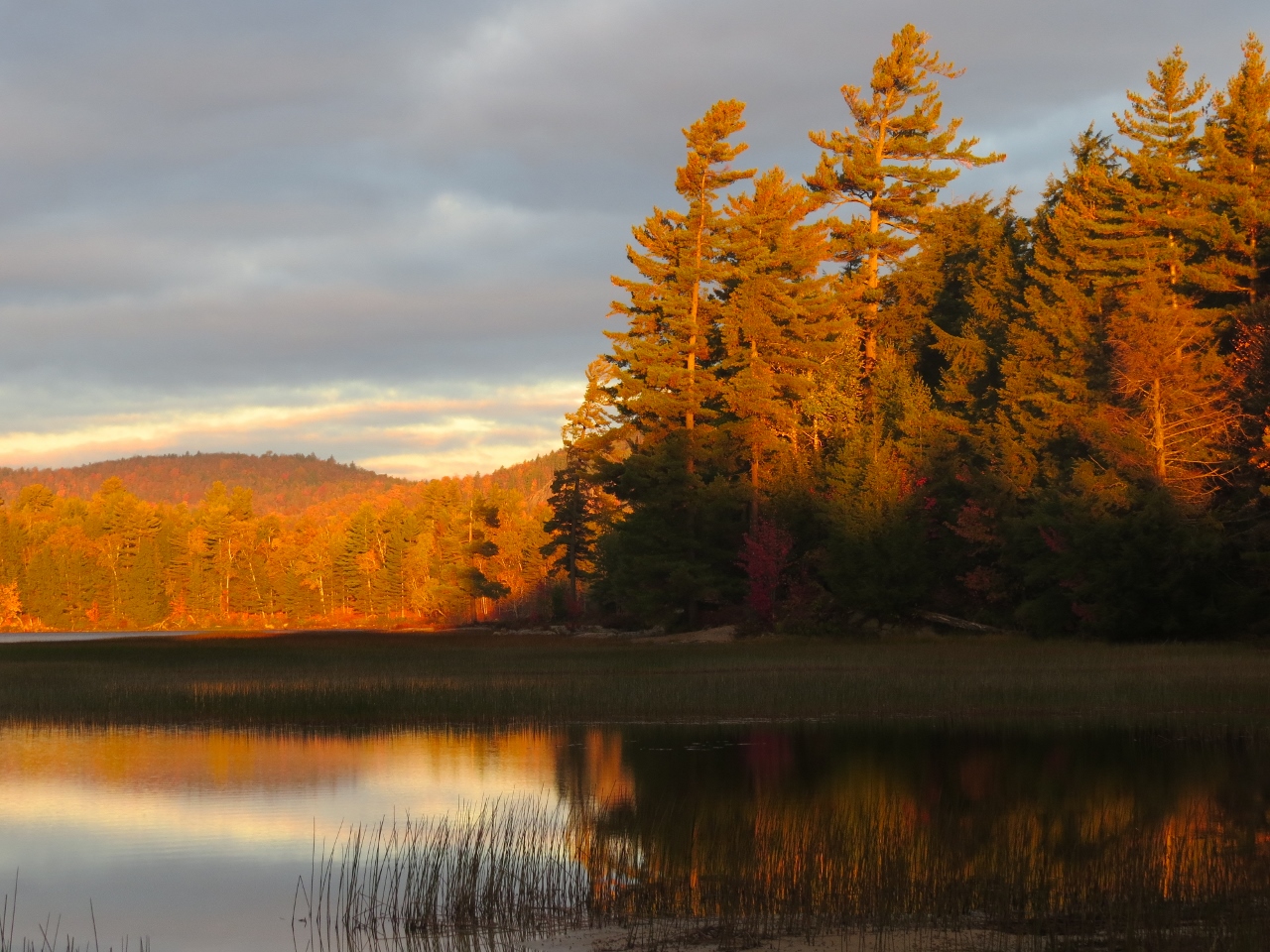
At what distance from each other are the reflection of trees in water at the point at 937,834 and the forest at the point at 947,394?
23.3 meters

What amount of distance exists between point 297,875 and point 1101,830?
10.3 meters

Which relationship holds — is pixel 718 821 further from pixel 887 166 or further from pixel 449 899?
pixel 887 166

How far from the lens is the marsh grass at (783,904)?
11148 millimetres

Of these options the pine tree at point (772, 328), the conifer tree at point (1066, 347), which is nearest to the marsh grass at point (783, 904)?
the conifer tree at point (1066, 347)

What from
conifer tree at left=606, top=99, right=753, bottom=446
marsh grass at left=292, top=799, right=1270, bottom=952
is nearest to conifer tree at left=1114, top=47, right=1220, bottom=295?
conifer tree at left=606, top=99, right=753, bottom=446

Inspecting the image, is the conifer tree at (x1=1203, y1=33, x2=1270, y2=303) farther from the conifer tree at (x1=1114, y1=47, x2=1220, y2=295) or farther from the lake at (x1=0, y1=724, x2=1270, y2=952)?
the lake at (x1=0, y1=724, x2=1270, y2=952)

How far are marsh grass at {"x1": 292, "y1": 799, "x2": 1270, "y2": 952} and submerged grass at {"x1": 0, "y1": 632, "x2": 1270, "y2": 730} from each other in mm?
Answer: 14741

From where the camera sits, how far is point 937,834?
16.3 m

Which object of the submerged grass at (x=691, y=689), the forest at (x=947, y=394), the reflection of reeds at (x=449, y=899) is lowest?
the submerged grass at (x=691, y=689)

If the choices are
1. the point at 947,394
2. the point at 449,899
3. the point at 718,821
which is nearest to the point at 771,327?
the point at 947,394

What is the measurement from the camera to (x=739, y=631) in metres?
60.4

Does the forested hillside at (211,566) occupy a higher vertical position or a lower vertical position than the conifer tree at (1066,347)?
lower

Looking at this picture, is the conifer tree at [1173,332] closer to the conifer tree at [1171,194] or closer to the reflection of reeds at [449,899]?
the conifer tree at [1171,194]

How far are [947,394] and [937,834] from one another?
162ft
